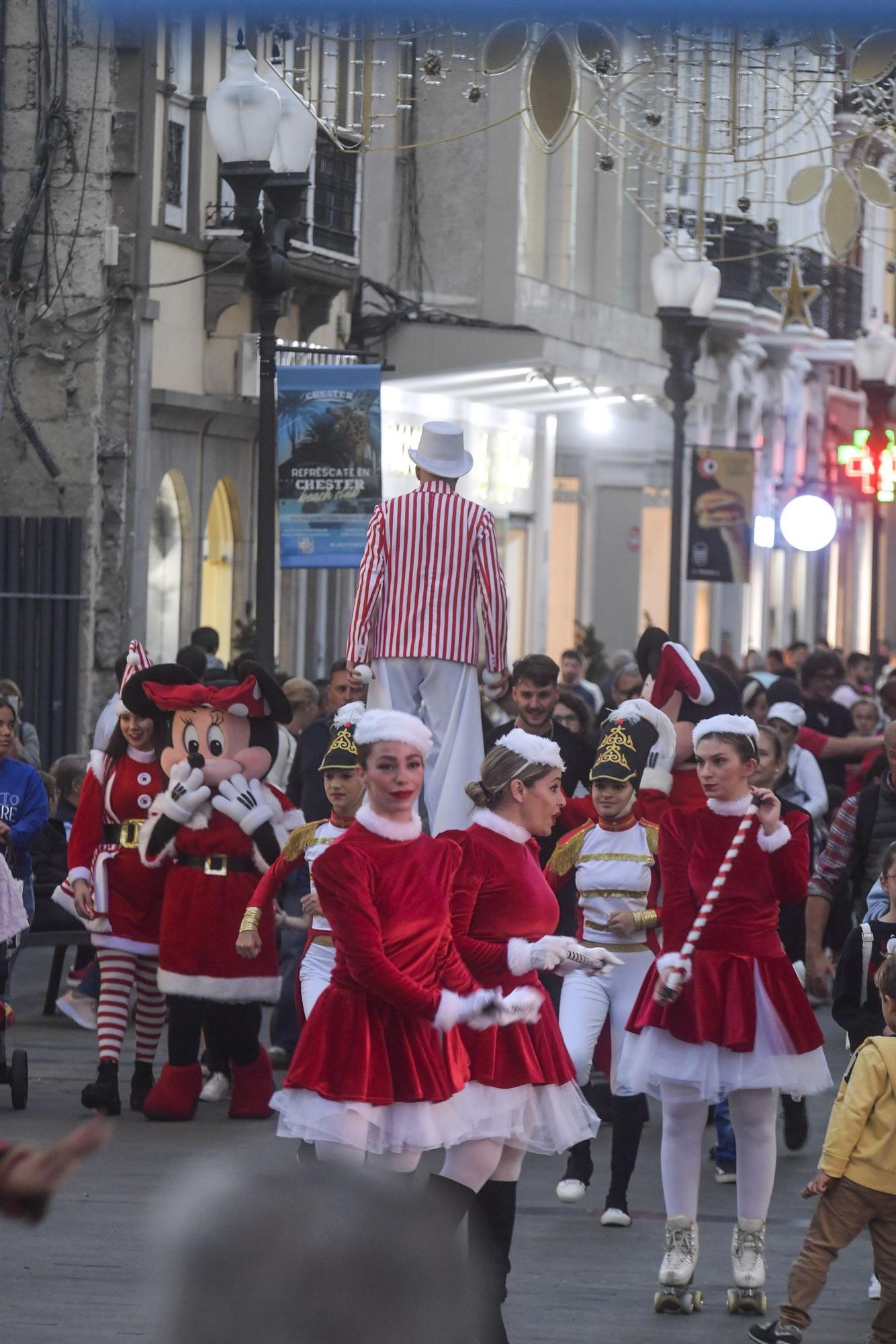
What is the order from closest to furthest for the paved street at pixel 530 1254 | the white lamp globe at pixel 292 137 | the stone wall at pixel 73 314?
the paved street at pixel 530 1254, the white lamp globe at pixel 292 137, the stone wall at pixel 73 314

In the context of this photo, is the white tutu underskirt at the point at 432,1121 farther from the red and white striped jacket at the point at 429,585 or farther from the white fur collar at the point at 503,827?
the red and white striped jacket at the point at 429,585

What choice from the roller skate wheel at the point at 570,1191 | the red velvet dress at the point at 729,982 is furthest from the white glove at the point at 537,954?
the roller skate wheel at the point at 570,1191

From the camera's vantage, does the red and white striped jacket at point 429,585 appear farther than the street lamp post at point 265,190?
No

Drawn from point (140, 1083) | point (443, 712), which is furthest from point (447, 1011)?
point (140, 1083)

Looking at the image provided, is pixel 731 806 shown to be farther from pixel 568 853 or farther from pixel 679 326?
pixel 679 326

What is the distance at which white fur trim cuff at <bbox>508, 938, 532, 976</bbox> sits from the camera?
630cm

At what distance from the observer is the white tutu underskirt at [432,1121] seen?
6.05 m

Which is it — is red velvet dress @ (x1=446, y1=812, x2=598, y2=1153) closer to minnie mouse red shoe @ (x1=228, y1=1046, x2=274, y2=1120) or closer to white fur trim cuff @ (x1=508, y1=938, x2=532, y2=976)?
white fur trim cuff @ (x1=508, y1=938, x2=532, y2=976)

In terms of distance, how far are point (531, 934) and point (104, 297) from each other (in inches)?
564

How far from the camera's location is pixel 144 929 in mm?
10281

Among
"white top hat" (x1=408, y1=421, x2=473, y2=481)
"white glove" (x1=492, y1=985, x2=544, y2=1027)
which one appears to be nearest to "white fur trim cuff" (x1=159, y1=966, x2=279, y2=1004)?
"white top hat" (x1=408, y1=421, x2=473, y2=481)

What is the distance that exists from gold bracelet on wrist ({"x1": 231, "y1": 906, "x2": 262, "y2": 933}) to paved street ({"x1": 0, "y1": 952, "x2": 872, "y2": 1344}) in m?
0.93

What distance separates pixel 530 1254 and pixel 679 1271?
86cm

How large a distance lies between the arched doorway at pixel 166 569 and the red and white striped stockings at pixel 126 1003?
35.8ft
